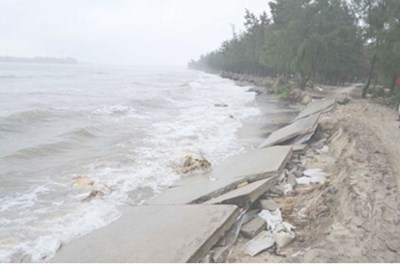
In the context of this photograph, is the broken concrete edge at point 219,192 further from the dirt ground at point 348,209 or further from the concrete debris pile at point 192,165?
the concrete debris pile at point 192,165

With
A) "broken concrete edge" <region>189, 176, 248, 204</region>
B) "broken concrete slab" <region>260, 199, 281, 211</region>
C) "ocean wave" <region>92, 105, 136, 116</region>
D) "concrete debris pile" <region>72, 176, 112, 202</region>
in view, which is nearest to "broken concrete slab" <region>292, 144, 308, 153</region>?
"broken concrete edge" <region>189, 176, 248, 204</region>

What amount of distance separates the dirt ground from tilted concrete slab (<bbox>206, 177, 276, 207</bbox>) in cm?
41

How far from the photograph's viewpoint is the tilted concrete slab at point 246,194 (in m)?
6.17

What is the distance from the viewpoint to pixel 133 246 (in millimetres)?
5047

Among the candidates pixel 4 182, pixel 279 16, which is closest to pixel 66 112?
pixel 4 182

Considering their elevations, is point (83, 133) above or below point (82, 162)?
above

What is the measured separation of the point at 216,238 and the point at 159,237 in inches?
33.9

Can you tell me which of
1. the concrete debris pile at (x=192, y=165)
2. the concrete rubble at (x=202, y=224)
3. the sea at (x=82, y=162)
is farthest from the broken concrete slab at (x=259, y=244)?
the concrete debris pile at (x=192, y=165)

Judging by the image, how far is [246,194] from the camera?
6234mm

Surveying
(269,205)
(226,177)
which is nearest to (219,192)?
(269,205)

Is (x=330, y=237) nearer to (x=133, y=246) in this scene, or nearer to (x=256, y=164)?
(x=133, y=246)

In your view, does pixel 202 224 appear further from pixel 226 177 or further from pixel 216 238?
pixel 226 177

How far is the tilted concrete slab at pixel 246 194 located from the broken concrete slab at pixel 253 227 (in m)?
0.52

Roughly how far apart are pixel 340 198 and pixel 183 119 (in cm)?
1437
